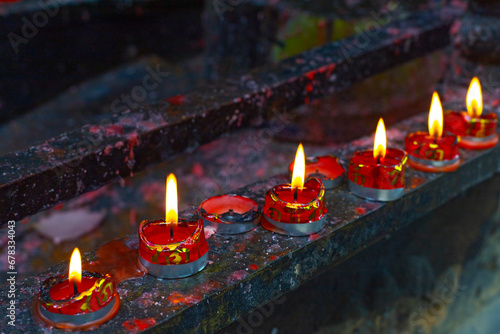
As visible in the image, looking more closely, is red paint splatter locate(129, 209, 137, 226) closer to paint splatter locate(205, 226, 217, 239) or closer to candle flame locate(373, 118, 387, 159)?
paint splatter locate(205, 226, 217, 239)

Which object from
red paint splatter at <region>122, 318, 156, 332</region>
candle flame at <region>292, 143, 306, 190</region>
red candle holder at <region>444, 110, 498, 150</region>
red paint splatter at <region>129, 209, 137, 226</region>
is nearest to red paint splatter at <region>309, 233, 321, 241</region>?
candle flame at <region>292, 143, 306, 190</region>

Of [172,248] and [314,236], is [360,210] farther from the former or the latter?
[172,248]

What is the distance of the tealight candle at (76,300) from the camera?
130 centimetres

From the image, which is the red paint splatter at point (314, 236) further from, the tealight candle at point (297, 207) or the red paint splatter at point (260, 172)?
the red paint splatter at point (260, 172)

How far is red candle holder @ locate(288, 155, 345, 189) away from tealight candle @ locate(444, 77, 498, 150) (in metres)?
0.60

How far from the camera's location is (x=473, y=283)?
3033 millimetres

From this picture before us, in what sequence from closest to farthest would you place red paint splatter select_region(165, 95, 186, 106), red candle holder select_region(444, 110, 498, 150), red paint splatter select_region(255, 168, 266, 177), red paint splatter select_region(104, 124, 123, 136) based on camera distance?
red paint splatter select_region(104, 124, 123, 136), red candle holder select_region(444, 110, 498, 150), red paint splatter select_region(165, 95, 186, 106), red paint splatter select_region(255, 168, 266, 177)

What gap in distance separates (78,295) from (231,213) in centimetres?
56

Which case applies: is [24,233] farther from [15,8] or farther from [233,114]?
[233,114]

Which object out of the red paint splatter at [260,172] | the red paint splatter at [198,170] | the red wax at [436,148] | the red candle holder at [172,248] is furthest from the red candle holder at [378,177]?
the red paint splatter at [198,170]

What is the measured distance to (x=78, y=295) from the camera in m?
1.30

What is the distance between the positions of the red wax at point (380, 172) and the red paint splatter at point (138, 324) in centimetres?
86

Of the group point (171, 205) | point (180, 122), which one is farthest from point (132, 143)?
point (171, 205)

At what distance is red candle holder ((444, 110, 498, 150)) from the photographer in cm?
224
